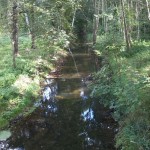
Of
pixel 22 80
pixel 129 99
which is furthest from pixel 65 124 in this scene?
pixel 22 80

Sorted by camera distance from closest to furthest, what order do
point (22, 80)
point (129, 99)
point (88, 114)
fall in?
point (129, 99) < point (88, 114) < point (22, 80)

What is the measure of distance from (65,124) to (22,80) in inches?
220

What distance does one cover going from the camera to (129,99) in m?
11.6

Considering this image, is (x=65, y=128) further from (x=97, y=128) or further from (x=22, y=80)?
(x=22, y=80)

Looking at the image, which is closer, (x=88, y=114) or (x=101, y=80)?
(x=88, y=114)

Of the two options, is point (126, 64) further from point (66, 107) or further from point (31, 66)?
point (31, 66)

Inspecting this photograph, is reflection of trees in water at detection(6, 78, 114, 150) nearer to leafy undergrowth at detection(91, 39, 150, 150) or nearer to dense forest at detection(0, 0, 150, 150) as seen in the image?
dense forest at detection(0, 0, 150, 150)

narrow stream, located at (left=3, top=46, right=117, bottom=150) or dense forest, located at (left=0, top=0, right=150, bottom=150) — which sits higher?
dense forest, located at (left=0, top=0, right=150, bottom=150)

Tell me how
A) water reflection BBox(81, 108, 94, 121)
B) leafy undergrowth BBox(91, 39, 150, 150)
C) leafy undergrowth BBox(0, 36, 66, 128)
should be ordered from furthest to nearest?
1. leafy undergrowth BBox(0, 36, 66, 128)
2. water reflection BBox(81, 108, 94, 121)
3. leafy undergrowth BBox(91, 39, 150, 150)

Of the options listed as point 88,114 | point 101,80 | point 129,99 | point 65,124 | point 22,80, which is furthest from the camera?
point 22,80

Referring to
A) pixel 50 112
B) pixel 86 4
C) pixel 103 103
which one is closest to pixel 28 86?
pixel 50 112

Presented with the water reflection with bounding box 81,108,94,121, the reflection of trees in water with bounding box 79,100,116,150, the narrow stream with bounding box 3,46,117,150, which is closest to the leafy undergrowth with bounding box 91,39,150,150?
the reflection of trees in water with bounding box 79,100,116,150

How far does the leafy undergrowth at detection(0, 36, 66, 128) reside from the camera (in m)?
15.1

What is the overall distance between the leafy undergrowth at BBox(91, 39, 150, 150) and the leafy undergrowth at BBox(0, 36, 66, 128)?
146 inches
